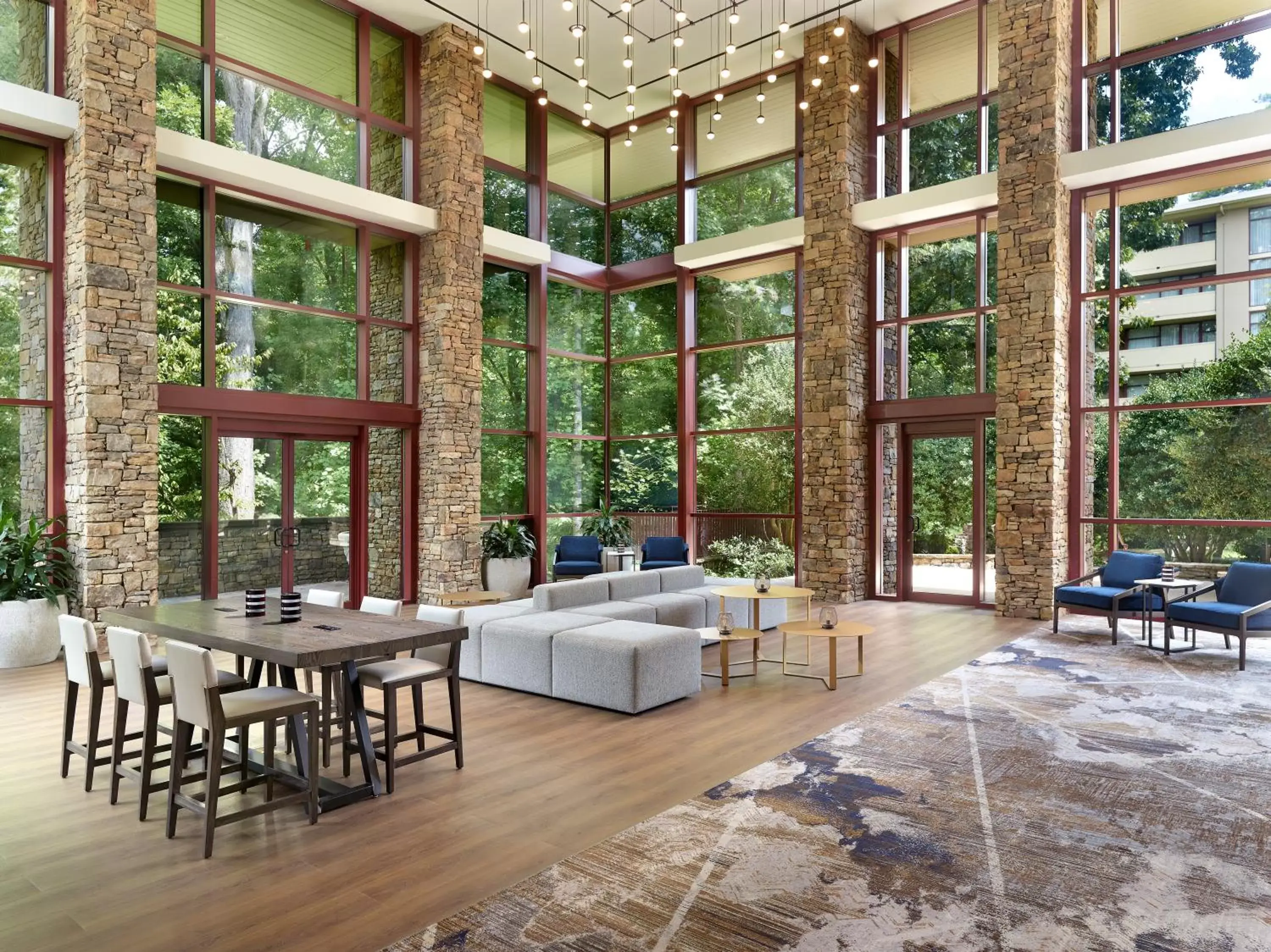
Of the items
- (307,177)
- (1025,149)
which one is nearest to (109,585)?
(307,177)

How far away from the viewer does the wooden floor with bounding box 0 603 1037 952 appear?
2959 millimetres

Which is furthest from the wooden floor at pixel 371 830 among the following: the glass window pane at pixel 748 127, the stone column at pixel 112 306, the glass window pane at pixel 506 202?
the glass window pane at pixel 748 127

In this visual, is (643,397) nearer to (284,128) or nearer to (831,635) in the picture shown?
(284,128)

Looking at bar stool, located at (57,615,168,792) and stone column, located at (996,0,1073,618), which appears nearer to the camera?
bar stool, located at (57,615,168,792)

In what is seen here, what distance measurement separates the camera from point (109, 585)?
303 inches

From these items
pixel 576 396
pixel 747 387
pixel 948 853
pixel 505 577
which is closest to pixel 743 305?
pixel 747 387

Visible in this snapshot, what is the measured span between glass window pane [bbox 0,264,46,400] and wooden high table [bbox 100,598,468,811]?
159 inches

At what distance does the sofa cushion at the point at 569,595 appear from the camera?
23.2 feet

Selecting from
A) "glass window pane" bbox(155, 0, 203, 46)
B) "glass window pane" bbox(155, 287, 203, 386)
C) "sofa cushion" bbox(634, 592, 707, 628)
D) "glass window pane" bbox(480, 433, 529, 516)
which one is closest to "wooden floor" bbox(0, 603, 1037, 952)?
"sofa cushion" bbox(634, 592, 707, 628)

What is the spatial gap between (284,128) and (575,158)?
481cm

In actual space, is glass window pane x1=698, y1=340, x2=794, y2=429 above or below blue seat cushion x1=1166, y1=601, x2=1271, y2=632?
above

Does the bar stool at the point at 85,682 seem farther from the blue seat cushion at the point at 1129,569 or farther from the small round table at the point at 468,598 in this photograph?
the blue seat cushion at the point at 1129,569

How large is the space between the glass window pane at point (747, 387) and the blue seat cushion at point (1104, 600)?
4.56 metres

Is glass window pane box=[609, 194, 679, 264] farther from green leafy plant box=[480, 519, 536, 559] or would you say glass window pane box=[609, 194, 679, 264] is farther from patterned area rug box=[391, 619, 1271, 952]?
patterned area rug box=[391, 619, 1271, 952]
